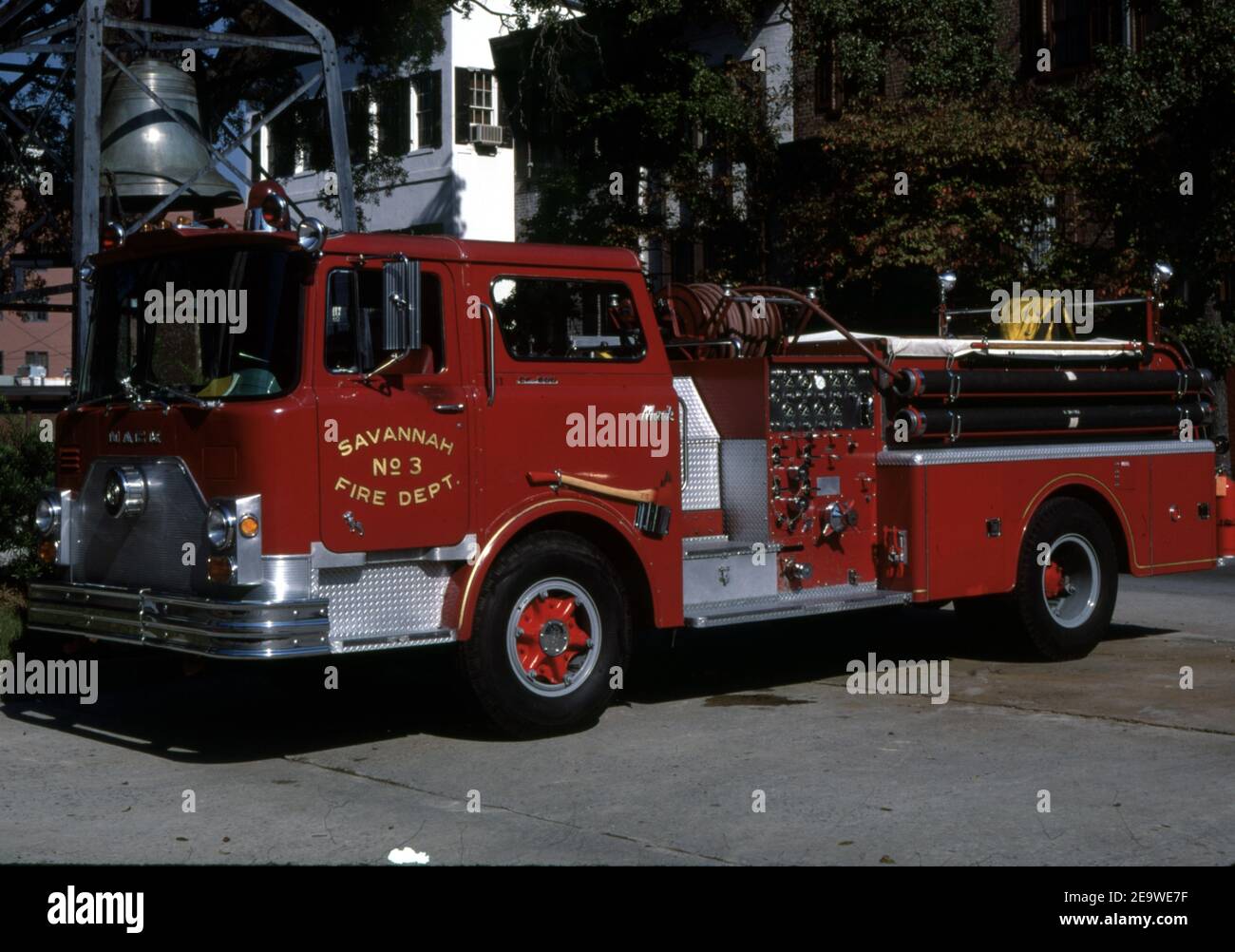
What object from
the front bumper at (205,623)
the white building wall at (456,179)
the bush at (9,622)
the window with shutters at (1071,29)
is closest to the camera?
the front bumper at (205,623)

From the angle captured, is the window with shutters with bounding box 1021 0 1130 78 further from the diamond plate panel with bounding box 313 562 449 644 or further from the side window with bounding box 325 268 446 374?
the diamond plate panel with bounding box 313 562 449 644

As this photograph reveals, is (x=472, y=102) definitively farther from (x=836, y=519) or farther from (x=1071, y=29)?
(x=836, y=519)

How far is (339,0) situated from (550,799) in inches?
714

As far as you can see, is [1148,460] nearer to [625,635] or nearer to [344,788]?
[625,635]

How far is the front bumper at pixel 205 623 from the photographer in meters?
7.59

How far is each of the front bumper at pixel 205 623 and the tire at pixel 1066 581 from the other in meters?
4.95

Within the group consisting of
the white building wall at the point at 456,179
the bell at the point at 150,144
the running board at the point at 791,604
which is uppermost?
the white building wall at the point at 456,179

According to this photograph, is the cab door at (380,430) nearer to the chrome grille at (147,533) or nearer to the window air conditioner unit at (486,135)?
the chrome grille at (147,533)

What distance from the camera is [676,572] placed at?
9164mm

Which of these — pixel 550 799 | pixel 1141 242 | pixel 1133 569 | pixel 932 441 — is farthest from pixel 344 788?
pixel 1141 242

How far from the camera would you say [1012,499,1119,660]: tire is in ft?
35.8

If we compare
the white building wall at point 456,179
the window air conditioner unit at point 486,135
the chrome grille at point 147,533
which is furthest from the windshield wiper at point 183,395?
the window air conditioner unit at point 486,135

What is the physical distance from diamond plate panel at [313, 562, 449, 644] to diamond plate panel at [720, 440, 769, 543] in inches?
81.9
